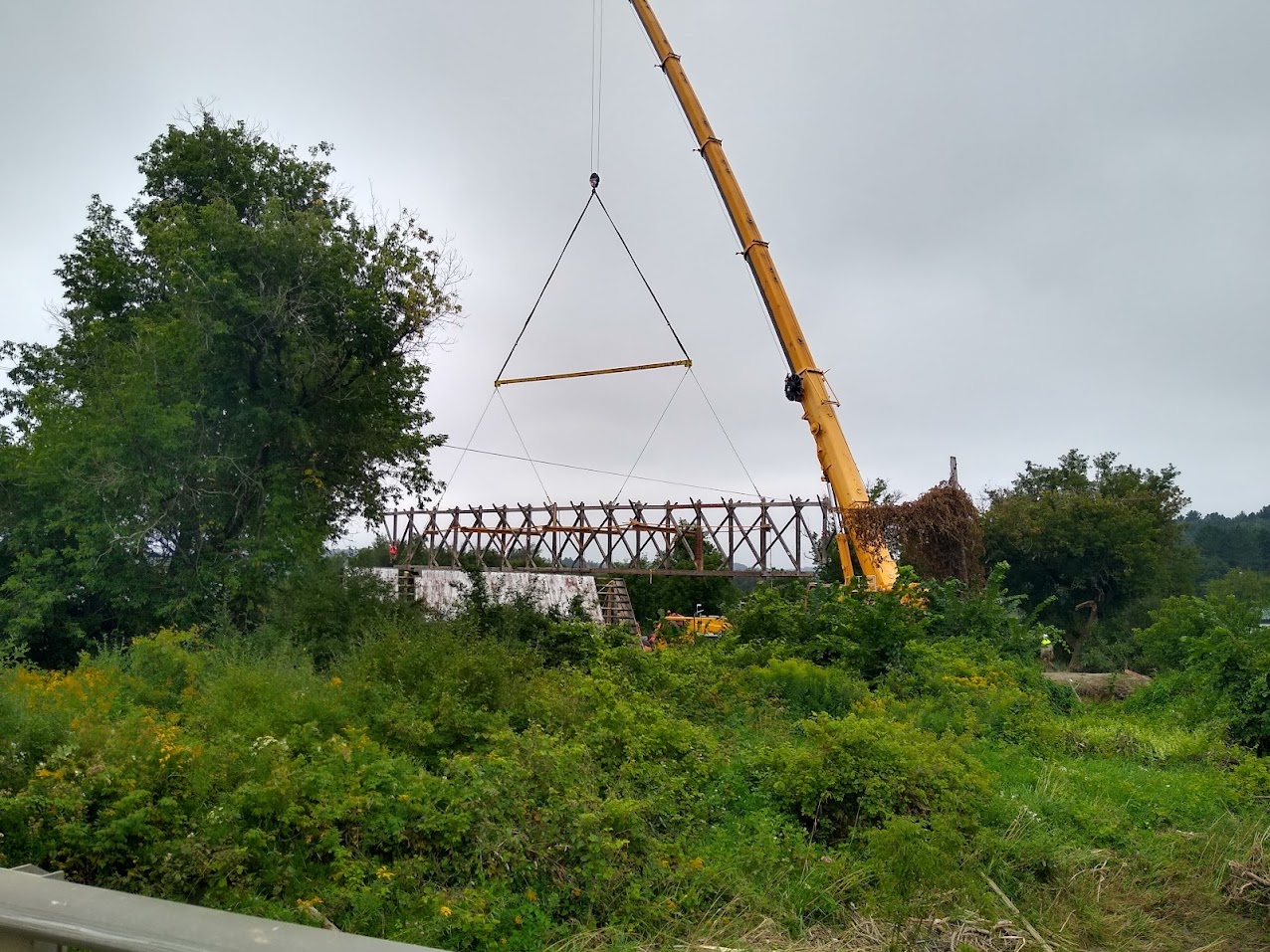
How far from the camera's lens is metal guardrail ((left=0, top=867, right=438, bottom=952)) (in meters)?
2.09

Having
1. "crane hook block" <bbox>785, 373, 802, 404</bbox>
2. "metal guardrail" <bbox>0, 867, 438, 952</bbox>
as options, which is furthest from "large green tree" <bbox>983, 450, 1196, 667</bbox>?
"metal guardrail" <bbox>0, 867, 438, 952</bbox>

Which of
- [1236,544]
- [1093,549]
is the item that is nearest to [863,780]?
[1093,549]

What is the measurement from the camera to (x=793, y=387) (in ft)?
68.8

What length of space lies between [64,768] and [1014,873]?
6.03 m

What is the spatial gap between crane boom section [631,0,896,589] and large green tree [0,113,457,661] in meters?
7.30

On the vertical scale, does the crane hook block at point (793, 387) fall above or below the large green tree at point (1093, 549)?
above

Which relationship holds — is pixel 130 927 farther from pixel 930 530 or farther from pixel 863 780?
pixel 930 530

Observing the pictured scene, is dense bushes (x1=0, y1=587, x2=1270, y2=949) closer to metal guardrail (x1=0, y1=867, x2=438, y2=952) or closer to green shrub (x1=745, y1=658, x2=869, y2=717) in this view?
green shrub (x1=745, y1=658, x2=869, y2=717)

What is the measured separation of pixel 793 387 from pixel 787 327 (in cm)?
140

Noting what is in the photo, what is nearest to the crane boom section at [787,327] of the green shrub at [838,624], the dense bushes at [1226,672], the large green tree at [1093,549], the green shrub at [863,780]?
the green shrub at [838,624]

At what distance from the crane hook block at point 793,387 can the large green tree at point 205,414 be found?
8146mm

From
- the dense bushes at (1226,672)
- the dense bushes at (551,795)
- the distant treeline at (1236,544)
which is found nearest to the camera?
the dense bushes at (551,795)

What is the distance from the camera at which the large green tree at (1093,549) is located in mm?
33250

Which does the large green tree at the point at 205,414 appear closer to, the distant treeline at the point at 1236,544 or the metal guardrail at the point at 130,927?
the metal guardrail at the point at 130,927
